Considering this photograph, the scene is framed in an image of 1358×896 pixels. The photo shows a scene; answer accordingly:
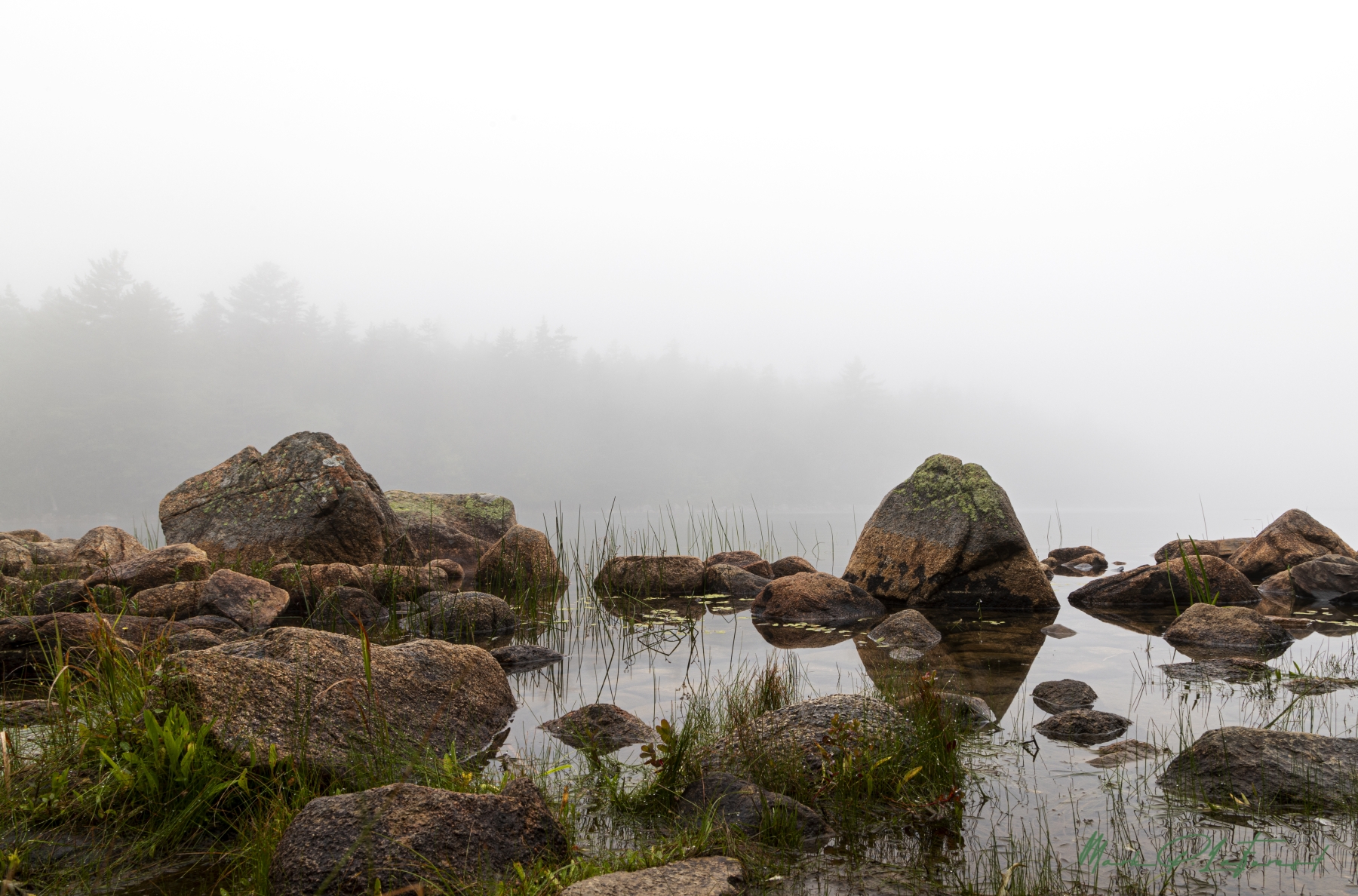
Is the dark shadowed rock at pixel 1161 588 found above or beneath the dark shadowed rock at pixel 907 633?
beneath

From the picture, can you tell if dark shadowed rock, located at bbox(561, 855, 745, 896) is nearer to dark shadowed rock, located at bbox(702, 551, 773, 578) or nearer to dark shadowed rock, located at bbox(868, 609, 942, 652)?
dark shadowed rock, located at bbox(868, 609, 942, 652)

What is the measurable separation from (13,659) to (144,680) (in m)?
3.27

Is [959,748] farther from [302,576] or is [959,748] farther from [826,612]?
[302,576]

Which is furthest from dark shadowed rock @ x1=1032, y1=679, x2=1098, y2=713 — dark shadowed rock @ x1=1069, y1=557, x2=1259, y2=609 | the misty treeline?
the misty treeline

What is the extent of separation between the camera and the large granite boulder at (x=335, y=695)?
10.1 feet

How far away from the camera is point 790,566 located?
12.3 m

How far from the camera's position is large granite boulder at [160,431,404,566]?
10578mm

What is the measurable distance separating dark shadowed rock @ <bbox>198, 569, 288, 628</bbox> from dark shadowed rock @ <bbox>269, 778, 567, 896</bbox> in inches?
207

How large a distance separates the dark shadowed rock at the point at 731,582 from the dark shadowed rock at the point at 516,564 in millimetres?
2287

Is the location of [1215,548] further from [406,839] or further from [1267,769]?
[406,839]

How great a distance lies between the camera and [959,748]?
3.88 m

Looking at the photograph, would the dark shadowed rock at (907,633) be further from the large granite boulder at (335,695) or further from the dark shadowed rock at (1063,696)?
the large granite boulder at (335,695)

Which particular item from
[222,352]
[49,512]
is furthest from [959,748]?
[222,352]

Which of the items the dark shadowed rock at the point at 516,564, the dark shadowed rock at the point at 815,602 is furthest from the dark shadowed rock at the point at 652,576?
the dark shadowed rock at the point at 815,602
